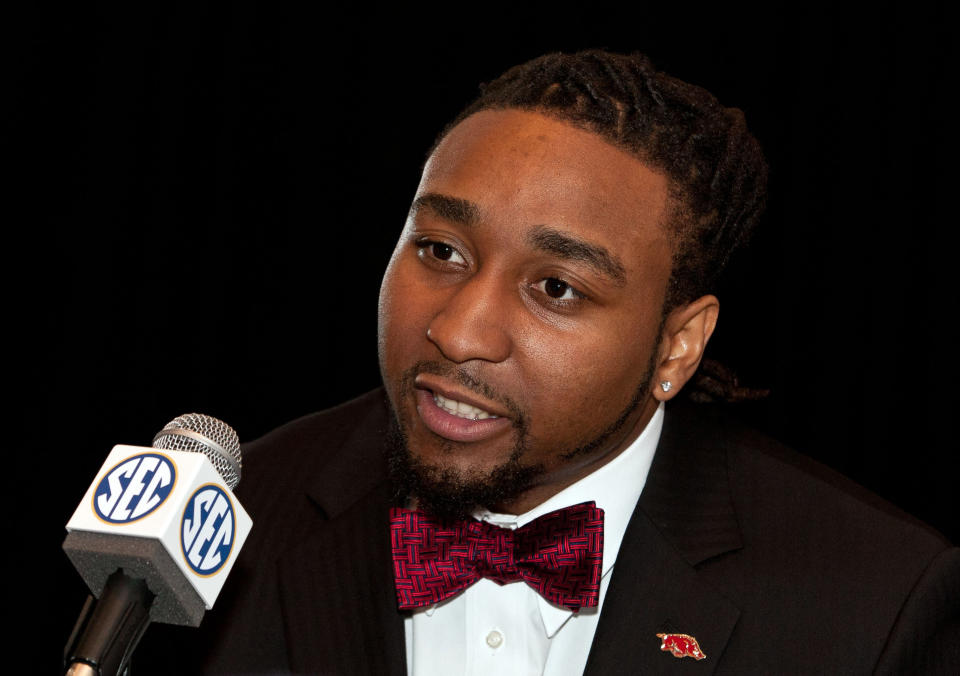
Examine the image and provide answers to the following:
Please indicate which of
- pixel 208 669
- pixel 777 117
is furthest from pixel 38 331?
pixel 777 117

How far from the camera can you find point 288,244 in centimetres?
342

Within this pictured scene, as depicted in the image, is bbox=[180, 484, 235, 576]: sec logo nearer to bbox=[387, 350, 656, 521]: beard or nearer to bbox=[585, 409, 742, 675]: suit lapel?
bbox=[387, 350, 656, 521]: beard

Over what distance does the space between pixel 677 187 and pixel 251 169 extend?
1738 millimetres

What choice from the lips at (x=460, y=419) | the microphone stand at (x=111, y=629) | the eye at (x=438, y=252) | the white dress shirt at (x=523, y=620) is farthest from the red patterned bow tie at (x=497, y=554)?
the microphone stand at (x=111, y=629)

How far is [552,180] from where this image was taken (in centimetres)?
197

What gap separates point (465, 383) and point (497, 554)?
1.56ft

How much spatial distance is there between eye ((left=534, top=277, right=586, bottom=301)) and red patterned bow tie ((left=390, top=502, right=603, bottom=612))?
1.56 ft

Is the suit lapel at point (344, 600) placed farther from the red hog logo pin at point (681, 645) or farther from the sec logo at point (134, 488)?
the sec logo at point (134, 488)

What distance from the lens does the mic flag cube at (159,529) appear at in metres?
1.30

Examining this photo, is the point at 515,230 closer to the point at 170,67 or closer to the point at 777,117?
the point at 777,117

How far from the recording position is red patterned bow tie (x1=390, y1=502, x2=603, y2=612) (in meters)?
2.14

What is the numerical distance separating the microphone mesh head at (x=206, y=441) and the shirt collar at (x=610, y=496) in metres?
0.91

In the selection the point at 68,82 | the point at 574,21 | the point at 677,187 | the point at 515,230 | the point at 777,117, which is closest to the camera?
the point at 515,230

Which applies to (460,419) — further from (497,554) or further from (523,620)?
(523,620)
